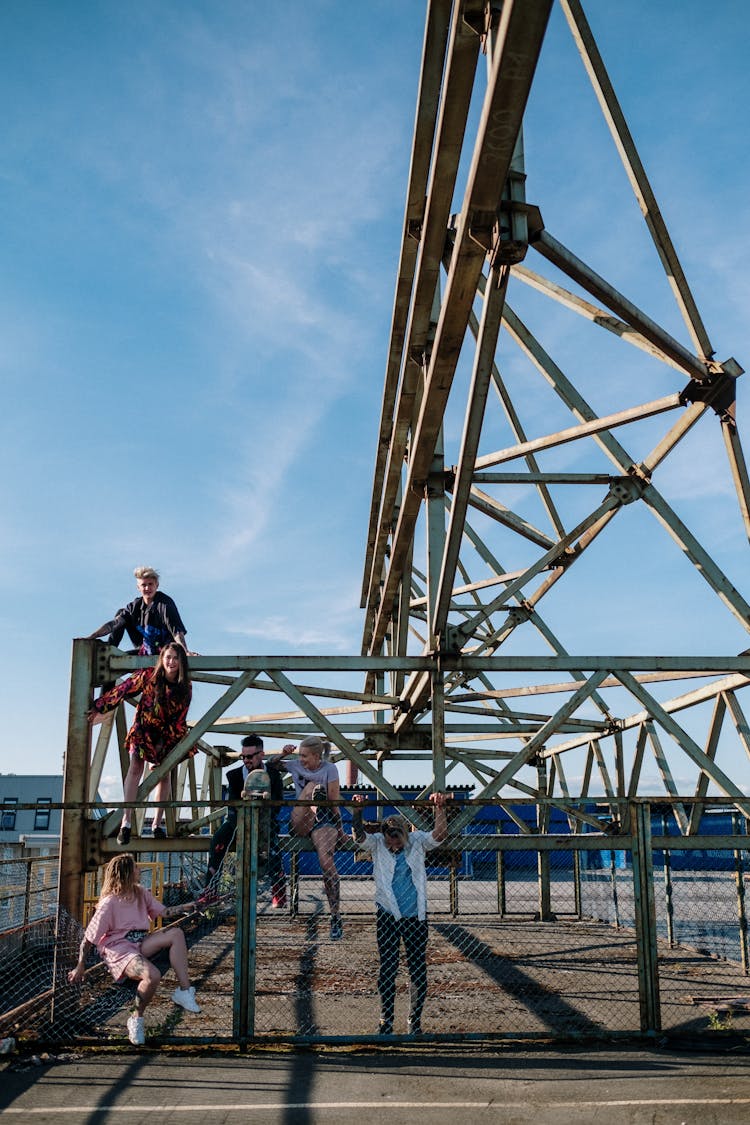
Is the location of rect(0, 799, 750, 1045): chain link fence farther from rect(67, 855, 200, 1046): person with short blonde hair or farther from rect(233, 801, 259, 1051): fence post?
rect(67, 855, 200, 1046): person with short blonde hair

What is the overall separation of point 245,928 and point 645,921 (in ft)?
9.51

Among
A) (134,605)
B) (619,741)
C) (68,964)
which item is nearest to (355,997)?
(68,964)

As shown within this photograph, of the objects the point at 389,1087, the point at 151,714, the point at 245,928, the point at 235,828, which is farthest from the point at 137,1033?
the point at 151,714

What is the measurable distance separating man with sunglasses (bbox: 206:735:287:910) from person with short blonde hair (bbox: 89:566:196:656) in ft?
4.34

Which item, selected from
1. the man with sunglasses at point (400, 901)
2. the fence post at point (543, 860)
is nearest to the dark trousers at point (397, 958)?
the man with sunglasses at point (400, 901)

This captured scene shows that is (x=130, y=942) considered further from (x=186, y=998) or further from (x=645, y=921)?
(x=645, y=921)

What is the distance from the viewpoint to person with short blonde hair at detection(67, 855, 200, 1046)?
662 cm

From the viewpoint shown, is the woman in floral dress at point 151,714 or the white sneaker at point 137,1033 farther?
the woman in floral dress at point 151,714

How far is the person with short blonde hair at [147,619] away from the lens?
30.5ft

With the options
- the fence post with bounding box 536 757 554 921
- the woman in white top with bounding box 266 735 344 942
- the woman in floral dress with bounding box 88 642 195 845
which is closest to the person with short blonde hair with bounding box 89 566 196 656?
the woman in floral dress with bounding box 88 642 195 845

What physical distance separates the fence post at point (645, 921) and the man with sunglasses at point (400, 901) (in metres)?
1.45

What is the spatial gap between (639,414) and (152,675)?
4973 mm

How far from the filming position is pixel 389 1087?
575cm

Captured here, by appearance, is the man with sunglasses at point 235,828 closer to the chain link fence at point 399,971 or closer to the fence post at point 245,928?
the chain link fence at point 399,971
